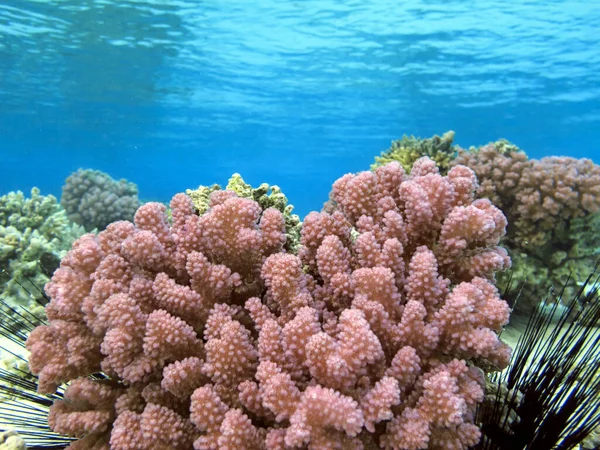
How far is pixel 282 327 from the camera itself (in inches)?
82.4

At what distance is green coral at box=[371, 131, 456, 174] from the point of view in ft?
23.5

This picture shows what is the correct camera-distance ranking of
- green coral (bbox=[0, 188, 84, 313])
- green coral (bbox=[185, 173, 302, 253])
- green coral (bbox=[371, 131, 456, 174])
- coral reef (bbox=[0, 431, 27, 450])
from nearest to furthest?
coral reef (bbox=[0, 431, 27, 450]) < green coral (bbox=[185, 173, 302, 253]) < green coral (bbox=[0, 188, 84, 313]) < green coral (bbox=[371, 131, 456, 174])

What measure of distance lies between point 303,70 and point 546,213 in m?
30.9

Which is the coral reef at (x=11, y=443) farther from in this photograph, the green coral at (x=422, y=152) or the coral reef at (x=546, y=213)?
the green coral at (x=422, y=152)

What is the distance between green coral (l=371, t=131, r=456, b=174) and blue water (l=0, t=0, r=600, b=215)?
1811 centimetres

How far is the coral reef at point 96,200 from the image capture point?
11047 millimetres

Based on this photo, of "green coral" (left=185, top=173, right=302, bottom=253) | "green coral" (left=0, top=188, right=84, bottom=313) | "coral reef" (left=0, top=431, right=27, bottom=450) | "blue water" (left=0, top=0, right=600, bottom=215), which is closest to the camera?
"coral reef" (left=0, top=431, right=27, bottom=450)

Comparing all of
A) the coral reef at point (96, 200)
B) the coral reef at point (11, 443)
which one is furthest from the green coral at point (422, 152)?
the coral reef at point (96, 200)

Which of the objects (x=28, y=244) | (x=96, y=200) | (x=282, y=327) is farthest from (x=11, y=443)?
(x=96, y=200)

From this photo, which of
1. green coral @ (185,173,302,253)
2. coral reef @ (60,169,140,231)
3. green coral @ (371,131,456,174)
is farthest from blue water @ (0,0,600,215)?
green coral @ (185,173,302,253)

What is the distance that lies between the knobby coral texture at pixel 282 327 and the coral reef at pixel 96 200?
9.24 m

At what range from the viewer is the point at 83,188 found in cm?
1156

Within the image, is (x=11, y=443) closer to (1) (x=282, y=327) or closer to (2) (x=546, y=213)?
(1) (x=282, y=327)

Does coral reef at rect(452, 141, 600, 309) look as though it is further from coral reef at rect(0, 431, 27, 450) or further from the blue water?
the blue water
